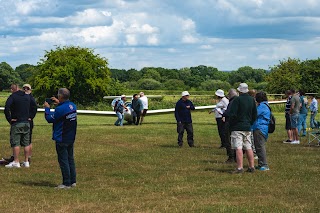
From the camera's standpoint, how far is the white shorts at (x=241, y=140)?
1144 centimetres

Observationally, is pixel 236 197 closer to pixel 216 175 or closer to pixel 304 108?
pixel 216 175

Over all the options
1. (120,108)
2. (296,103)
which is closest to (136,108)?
(120,108)

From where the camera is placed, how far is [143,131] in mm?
22844

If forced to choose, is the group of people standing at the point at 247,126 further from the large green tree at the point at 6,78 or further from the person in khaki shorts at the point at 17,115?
the large green tree at the point at 6,78

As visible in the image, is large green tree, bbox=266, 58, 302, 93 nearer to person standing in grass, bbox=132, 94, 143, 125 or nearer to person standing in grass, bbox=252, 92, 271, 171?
person standing in grass, bbox=132, 94, 143, 125

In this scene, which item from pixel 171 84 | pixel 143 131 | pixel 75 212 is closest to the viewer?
pixel 75 212

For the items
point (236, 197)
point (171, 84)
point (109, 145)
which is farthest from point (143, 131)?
point (171, 84)

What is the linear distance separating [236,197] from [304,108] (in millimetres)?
11657

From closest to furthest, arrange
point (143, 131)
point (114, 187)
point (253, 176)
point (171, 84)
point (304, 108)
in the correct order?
point (114, 187) < point (253, 176) < point (304, 108) < point (143, 131) < point (171, 84)

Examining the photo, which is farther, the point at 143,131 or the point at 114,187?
the point at 143,131

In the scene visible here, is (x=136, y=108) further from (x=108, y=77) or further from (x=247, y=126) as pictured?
(x=108, y=77)

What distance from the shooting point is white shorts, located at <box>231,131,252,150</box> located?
11438 millimetres

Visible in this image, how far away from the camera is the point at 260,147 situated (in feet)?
39.9

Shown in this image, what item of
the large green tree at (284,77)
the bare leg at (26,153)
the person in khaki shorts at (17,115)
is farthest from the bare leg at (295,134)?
the large green tree at (284,77)
